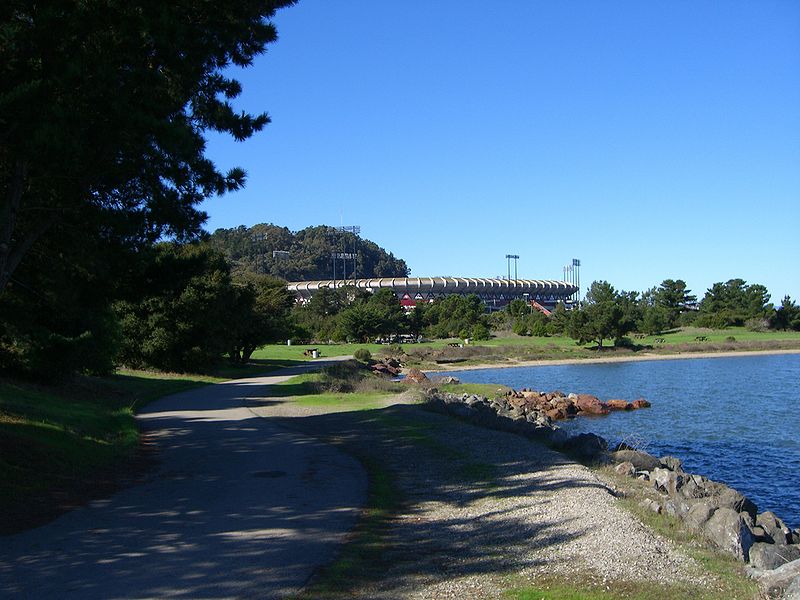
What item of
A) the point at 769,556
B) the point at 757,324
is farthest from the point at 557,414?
the point at 757,324

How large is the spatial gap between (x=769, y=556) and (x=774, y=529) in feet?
10.8

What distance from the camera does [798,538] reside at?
1123 cm

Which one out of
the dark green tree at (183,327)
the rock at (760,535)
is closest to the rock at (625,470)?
the rock at (760,535)

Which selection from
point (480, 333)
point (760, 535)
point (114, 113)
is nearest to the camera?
point (760, 535)

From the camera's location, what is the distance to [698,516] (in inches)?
369

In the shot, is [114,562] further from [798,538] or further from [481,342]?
[481,342]

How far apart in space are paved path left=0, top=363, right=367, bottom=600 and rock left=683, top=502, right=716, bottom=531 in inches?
172

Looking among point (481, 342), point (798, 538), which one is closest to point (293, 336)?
point (481, 342)

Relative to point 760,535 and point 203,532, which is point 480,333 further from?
point 203,532

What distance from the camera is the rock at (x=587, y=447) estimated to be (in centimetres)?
1459

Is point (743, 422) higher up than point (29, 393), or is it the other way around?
point (29, 393)

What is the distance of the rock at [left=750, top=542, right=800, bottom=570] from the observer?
7859 mm

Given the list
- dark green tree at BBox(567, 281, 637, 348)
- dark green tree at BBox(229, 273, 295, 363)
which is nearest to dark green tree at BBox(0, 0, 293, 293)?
dark green tree at BBox(229, 273, 295, 363)

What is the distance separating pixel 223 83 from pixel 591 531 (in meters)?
11.0
